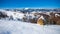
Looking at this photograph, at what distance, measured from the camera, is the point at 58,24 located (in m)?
1.24

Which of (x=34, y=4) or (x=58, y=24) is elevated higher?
(x=34, y=4)

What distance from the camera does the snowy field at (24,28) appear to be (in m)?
1.19

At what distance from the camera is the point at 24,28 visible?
3.98 ft

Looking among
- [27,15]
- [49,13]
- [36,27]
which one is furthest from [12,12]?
[49,13]

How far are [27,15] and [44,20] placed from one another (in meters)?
0.20

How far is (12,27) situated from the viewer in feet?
3.98

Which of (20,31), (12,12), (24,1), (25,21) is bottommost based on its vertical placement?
(20,31)

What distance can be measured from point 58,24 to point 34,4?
36cm

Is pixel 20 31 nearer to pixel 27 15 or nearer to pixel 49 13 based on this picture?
pixel 27 15

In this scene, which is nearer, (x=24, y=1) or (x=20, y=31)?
(x=20, y=31)

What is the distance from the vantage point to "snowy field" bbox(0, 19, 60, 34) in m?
1.19

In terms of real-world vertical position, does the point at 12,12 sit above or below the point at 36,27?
above

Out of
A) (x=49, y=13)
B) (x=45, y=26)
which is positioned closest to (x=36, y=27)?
(x=45, y=26)

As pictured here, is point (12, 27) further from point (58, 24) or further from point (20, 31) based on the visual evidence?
point (58, 24)
